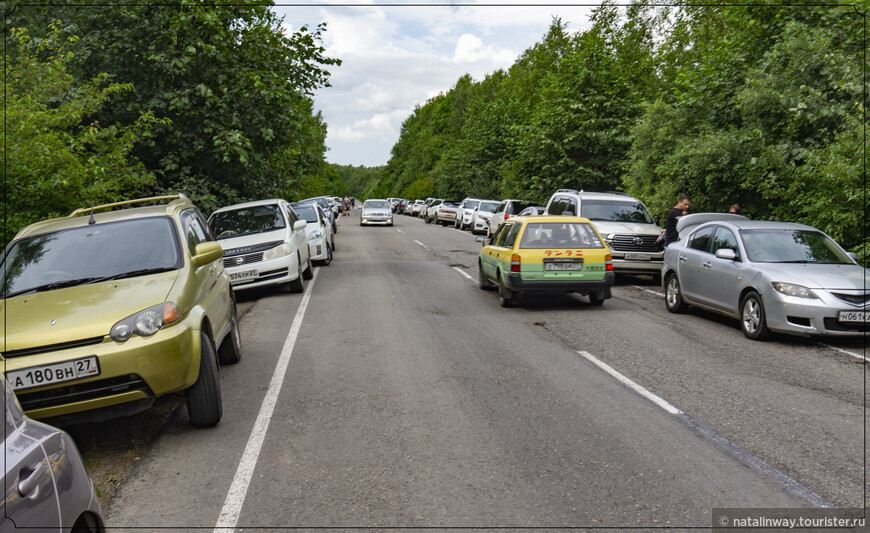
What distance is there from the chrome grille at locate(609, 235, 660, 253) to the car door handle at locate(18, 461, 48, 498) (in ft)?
45.2

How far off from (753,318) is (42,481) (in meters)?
8.81

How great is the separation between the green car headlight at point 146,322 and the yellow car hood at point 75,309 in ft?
0.18

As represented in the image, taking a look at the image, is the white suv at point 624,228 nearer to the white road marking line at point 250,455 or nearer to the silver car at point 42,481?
the white road marking line at point 250,455

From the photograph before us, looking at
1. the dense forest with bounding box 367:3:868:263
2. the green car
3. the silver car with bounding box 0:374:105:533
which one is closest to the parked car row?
the dense forest with bounding box 367:3:868:263

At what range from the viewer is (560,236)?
11828mm

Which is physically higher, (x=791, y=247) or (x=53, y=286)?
(x=53, y=286)

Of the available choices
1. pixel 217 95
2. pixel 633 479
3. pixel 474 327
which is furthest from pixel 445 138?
pixel 633 479

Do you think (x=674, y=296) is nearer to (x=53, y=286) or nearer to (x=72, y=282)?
(x=72, y=282)

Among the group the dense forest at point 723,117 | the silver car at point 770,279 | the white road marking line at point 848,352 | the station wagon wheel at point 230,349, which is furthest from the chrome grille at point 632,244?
the station wagon wheel at point 230,349

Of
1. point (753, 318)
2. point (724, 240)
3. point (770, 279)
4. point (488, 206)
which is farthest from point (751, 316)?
point (488, 206)

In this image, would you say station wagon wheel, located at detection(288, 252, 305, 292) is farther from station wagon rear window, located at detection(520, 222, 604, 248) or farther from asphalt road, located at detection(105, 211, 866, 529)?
station wagon rear window, located at detection(520, 222, 604, 248)

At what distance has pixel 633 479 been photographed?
437 cm

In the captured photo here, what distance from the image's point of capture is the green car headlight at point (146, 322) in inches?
192

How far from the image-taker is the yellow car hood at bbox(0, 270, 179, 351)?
4793mm
